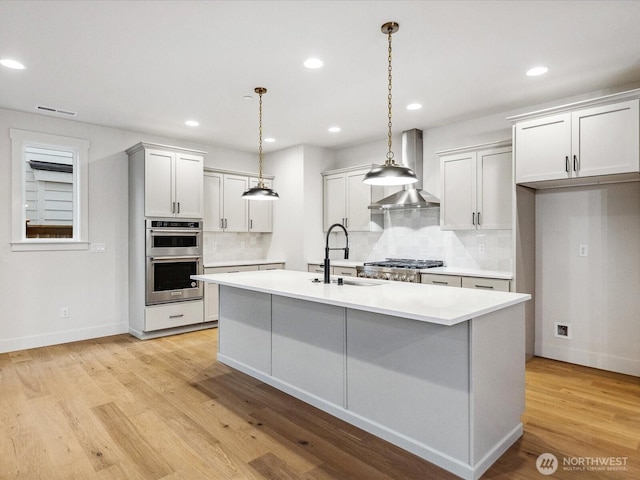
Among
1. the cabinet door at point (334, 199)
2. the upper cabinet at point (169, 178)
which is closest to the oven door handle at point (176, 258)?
the upper cabinet at point (169, 178)

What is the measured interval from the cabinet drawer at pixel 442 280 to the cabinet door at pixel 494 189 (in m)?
0.68

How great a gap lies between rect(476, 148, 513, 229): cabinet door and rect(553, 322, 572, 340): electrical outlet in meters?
1.11

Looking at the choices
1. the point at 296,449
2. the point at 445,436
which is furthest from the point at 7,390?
the point at 445,436

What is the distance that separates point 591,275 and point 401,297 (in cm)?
255

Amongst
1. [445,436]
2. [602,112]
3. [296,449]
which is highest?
[602,112]

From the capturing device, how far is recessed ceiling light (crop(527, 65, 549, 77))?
10.6ft

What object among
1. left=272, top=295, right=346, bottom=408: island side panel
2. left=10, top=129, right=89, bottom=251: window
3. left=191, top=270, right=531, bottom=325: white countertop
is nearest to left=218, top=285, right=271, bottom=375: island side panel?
left=272, top=295, right=346, bottom=408: island side panel

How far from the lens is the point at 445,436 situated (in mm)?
2094

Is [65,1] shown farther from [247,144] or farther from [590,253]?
[590,253]

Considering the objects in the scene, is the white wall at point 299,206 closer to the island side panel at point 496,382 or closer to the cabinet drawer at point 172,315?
the cabinet drawer at point 172,315

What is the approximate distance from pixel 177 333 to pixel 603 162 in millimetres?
4958

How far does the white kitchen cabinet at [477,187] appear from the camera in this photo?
13.4ft

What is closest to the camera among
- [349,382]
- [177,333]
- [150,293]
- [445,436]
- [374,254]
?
[445,436]

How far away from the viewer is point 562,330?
395cm
